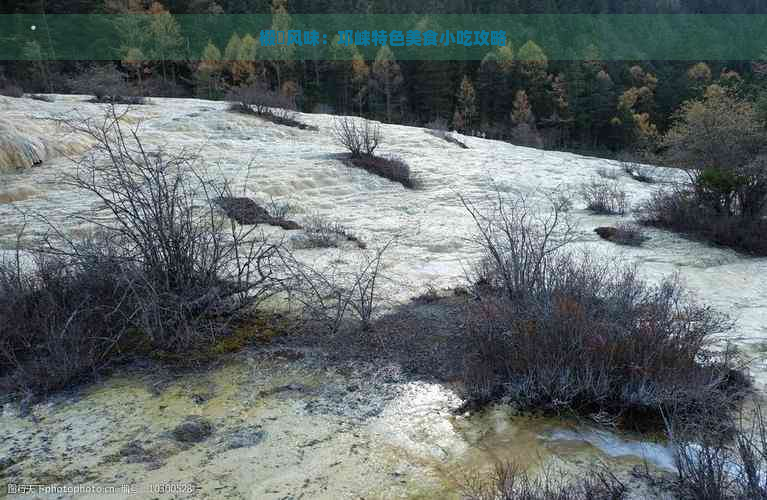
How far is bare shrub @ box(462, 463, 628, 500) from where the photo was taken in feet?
7.92

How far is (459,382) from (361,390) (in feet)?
2.28

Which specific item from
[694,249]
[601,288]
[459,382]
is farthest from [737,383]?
[694,249]

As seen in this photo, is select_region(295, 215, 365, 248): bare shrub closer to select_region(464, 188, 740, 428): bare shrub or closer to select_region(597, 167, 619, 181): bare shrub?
select_region(464, 188, 740, 428): bare shrub

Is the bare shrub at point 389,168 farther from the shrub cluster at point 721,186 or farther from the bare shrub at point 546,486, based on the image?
the bare shrub at point 546,486

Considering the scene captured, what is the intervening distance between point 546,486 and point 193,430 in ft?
6.68

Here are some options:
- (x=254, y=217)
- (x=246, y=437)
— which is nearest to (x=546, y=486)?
(x=246, y=437)

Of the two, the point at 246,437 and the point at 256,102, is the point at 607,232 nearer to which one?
the point at 246,437

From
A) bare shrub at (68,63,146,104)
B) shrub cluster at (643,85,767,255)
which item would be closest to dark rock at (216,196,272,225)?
shrub cluster at (643,85,767,255)

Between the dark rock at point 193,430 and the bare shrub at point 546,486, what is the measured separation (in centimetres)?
155

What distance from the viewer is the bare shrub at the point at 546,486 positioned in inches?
95.0

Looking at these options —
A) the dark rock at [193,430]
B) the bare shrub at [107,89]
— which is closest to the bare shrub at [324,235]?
the dark rock at [193,430]

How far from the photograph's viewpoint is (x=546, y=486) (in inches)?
93.3

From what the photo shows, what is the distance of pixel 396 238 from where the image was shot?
7410 mm

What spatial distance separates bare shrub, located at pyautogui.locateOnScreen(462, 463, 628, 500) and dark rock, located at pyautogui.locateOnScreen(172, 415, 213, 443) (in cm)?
155
